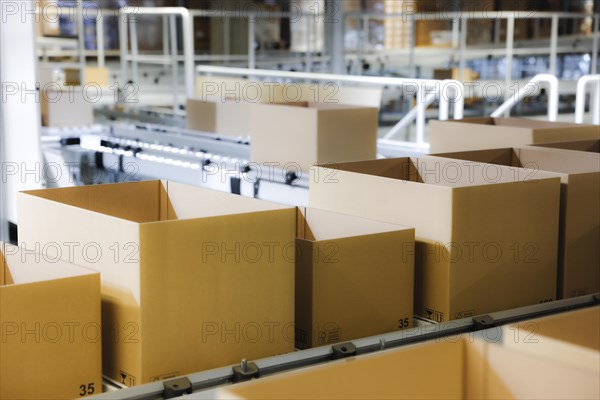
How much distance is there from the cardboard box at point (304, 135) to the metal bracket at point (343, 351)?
149 cm

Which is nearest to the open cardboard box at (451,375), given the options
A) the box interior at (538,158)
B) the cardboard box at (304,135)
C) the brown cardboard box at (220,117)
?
the box interior at (538,158)

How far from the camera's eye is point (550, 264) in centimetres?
167

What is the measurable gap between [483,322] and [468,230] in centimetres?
17

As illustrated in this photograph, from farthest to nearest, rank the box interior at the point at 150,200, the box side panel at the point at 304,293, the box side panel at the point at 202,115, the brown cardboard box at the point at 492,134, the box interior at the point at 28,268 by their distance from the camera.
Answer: the box side panel at the point at 202,115 → the brown cardboard box at the point at 492,134 → the box interior at the point at 150,200 → the box side panel at the point at 304,293 → the box interior at the point at 28,268

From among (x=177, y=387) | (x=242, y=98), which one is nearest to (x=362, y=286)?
(x=177, y=387)

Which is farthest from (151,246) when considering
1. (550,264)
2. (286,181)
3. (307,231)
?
(286,181)

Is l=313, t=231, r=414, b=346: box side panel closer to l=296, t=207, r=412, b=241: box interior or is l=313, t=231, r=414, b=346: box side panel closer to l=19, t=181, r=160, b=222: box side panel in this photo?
l=296, t=207, r=412, b=241: box interior

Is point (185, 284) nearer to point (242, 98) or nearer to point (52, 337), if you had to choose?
point (52, 337)

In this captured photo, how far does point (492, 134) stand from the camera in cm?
233

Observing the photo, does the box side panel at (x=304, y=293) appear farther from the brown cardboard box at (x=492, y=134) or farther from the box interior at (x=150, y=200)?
A: the brown cardboard box at (x=492, y=134)

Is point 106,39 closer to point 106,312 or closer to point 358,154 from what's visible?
point 358,154

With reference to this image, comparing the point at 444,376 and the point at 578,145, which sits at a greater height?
the point at 578,145

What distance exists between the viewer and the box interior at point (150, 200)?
4.94ft

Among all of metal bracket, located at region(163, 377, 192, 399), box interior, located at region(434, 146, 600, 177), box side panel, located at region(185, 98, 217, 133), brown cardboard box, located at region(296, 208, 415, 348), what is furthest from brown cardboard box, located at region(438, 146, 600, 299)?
box side panel, located at region(185, 98, 217, 133)
